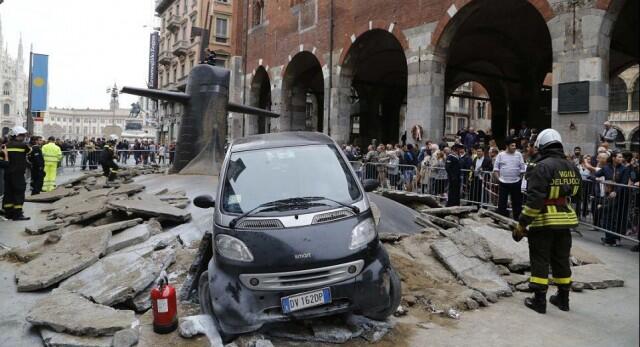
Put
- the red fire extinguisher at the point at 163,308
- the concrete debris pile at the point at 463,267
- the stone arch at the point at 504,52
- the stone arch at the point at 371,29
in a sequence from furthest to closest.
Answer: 1. the stone arch at the point at 371,29
2. the stone arch at the point at 504,52
3. the concrete debris pile at the point at 463,267
4. the red fire extinguisher at the point at 163,308

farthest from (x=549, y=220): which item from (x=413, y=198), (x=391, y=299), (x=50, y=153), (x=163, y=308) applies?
(x=50, y=153)

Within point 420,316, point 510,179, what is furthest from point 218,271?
point 510,179

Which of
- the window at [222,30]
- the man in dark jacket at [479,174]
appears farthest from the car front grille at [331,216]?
the window at [222,30]

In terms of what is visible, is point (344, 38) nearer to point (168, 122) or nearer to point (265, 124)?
point (265, 124)

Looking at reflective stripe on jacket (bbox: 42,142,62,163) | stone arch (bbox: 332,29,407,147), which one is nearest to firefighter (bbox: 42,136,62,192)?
reflective stripe on jacket (bbox: 42,142,62,163)

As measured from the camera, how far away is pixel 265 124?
33.3 meters

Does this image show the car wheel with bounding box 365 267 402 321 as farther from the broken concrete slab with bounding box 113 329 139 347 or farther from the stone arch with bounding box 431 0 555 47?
the stone arch with bounding box 431 0 555 47

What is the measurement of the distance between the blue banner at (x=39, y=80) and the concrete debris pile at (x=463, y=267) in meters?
18.5

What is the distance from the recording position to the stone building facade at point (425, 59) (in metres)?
12.7

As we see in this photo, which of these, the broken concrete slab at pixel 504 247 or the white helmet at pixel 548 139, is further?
the broken concrete slab at pixel 504 247

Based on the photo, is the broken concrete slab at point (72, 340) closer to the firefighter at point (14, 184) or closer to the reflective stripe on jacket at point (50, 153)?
the firefighter at point (14, 184)

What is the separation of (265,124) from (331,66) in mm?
10980

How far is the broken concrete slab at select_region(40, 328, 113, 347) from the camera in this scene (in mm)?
4219

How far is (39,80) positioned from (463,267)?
67.8ft
